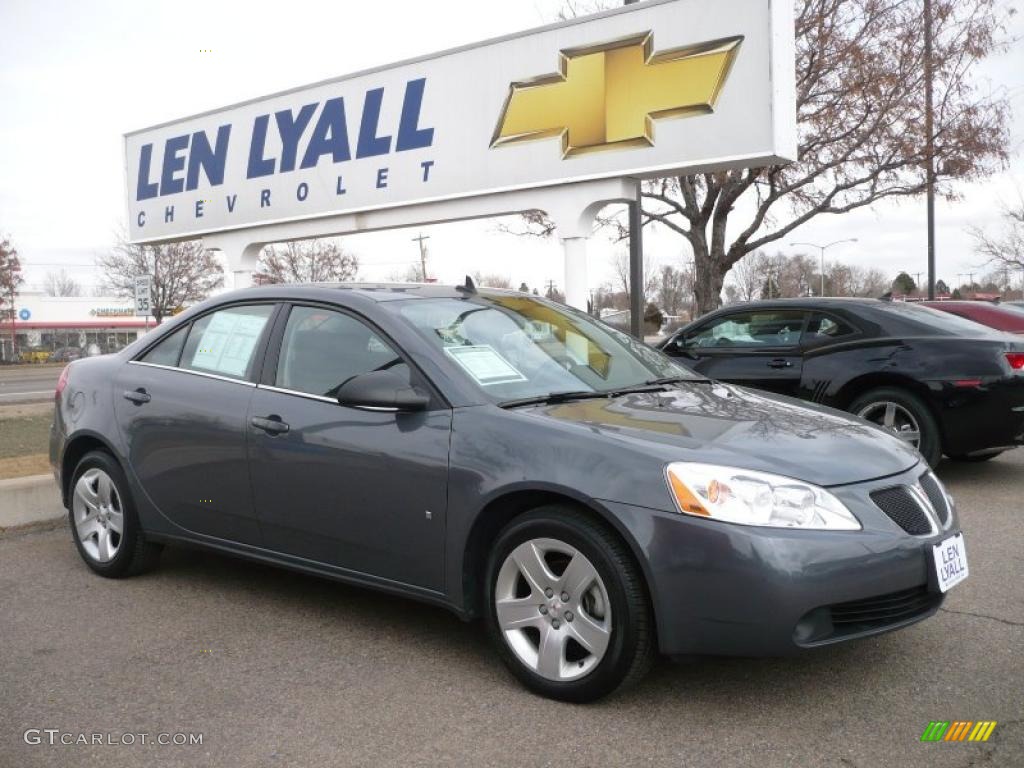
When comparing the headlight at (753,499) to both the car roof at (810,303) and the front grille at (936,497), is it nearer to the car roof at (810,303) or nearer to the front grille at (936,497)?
the front grille at (936,497)

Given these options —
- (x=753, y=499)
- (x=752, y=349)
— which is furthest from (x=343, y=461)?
(x=752, y=349)

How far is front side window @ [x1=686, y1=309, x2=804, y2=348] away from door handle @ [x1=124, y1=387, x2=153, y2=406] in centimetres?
520

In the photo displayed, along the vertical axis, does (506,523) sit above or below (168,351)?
below

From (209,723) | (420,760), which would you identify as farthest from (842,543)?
(209,723)

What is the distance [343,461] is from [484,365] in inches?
27.2

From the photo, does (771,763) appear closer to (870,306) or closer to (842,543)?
(842,543)

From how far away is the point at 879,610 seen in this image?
3.17 meters

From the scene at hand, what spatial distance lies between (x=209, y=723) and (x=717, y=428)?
205 centimetres

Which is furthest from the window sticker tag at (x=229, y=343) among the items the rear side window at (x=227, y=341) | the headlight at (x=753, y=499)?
the headlight at (x=753, y=499)

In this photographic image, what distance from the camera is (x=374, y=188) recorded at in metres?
11.5

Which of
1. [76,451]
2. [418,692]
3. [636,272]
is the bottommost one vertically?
[418,692]

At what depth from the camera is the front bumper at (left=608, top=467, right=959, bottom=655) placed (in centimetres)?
299

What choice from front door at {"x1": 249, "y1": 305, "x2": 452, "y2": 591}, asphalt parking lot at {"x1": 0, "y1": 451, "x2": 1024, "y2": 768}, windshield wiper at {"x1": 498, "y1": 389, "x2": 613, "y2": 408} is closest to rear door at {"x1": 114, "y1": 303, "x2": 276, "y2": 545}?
front door at {"x1": 249, "y1": 305, "x2": 452, "y2": 591}

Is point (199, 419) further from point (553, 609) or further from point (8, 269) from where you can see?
point (8, 269)
